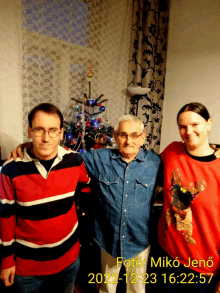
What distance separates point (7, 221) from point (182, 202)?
101 centimetres

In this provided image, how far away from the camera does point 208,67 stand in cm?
293

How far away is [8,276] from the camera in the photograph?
113cm

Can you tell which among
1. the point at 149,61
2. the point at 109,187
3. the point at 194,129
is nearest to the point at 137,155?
the point at 109,187

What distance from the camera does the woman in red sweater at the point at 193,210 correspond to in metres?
1.15

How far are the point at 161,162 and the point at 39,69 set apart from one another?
6.59ft

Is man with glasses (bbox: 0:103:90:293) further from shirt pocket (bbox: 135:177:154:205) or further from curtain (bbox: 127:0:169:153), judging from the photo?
curtain (bbox: 127:0:169:153)

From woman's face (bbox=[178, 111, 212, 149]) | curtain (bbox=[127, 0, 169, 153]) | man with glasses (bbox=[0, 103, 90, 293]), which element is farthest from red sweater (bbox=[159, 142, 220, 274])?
curtain (bbox=[127, 0, 169, 153])

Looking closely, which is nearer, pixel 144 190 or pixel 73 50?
pixel 144 190

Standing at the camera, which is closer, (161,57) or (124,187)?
(124,187)

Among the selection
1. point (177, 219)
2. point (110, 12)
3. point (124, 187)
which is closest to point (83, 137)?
point (124, 187)

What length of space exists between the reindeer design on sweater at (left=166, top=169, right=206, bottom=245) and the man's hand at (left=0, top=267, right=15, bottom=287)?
0.98 meters

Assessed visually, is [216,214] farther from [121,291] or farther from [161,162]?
[121,291]

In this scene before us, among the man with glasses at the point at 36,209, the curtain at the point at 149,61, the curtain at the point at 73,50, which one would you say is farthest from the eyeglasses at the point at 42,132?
the curtain at the point at 149,61

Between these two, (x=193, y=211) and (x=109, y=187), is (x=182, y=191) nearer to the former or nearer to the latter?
(x=193, y=211)
